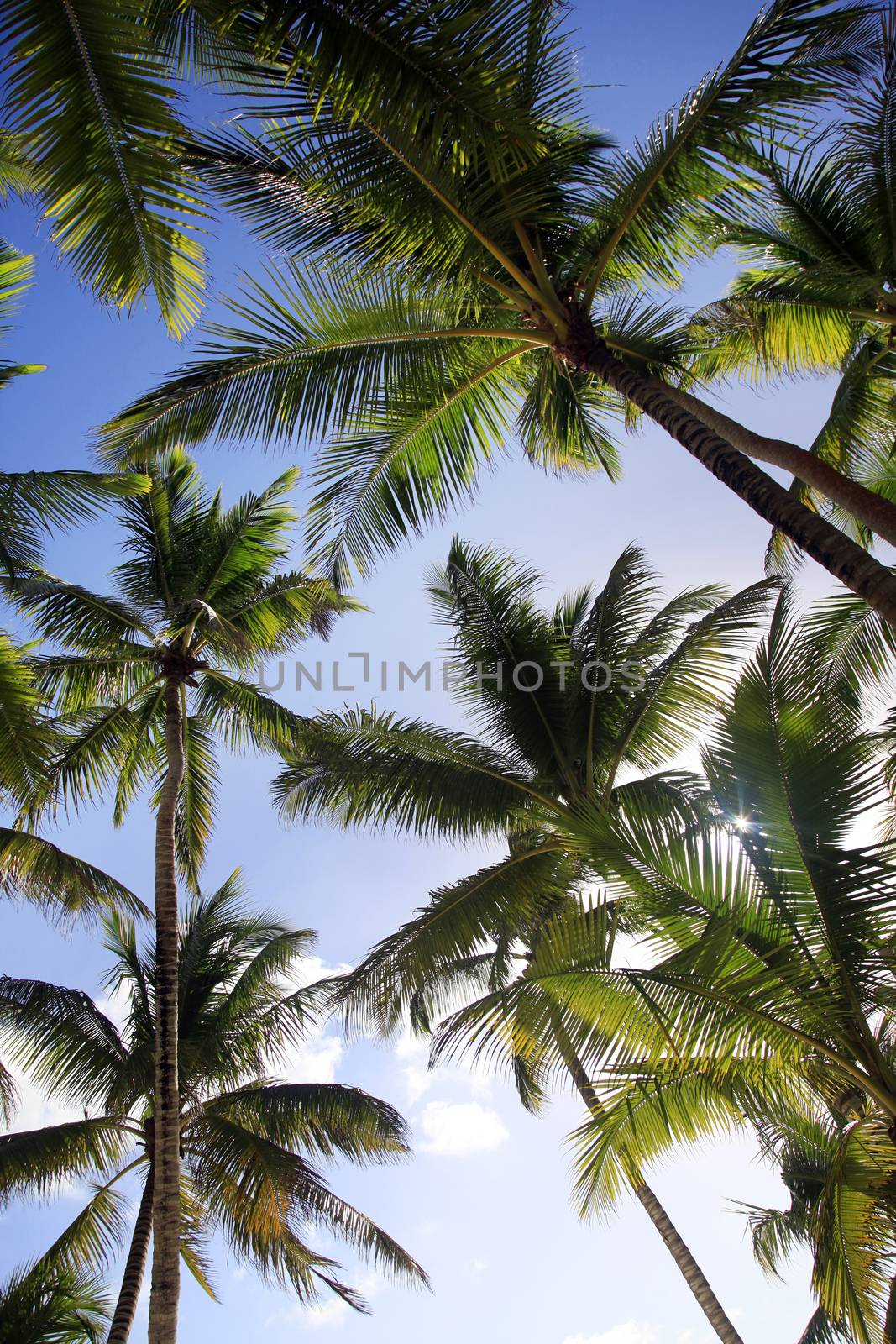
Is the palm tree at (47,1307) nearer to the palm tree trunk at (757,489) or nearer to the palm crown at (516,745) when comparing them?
the palm crown at (516,745)

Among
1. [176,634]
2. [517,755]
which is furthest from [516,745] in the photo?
[176,634]

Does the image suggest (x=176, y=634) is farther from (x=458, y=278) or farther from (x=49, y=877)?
(x=458, y=278)

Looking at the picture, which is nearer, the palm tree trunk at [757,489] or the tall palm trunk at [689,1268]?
the palm tree trunk at [757,489]

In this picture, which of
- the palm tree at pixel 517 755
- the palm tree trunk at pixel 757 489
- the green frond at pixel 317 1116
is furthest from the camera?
the green frond at pixel 317 1116

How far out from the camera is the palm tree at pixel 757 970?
4945 millimetres

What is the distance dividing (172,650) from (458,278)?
683 centimetres

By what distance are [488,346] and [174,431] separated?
2.63 metres

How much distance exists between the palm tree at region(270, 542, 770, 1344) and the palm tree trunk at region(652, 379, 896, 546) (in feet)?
11.0

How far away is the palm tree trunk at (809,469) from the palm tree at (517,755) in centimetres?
336

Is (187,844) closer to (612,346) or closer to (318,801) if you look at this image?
(318,801)

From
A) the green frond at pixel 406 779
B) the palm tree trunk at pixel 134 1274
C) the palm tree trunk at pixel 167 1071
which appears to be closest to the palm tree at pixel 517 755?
the green frond at pixel 406 779

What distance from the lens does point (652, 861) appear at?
5.43 m

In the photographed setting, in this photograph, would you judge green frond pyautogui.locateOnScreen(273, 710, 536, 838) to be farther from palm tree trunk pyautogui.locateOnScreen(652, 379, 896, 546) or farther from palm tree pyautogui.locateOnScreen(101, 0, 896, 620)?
palm tree trunk pyautogui.locateOnScreen(652, 379, 896, 546)

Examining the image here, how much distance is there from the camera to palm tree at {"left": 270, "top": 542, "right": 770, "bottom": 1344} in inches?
367
